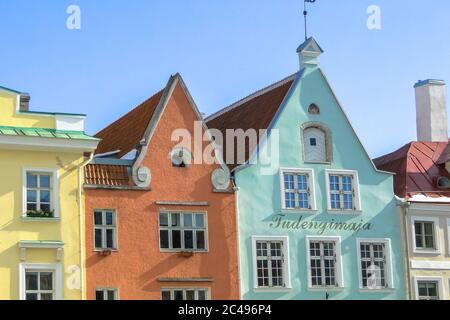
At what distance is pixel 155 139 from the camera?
159ft

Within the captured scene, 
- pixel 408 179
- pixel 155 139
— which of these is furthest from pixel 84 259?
pixel 408 179

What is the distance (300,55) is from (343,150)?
4.54 meters

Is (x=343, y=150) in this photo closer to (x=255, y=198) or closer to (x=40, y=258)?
(x=255, y=198)

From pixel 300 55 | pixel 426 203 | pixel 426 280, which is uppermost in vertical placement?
pixel 300 55

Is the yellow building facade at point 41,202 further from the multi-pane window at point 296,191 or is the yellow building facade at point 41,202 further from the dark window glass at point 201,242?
the multi-pane window at point 296,191

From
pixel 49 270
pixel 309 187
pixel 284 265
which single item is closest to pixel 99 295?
pixel 49 270

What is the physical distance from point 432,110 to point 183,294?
17.6m

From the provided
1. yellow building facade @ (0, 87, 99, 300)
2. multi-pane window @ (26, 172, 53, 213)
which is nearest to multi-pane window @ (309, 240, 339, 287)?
yellow building facade @ (0, 87, 99, 300)

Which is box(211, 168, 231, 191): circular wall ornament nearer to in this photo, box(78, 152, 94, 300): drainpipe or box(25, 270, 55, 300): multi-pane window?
box(78, 152, 94, 300): drainpipe

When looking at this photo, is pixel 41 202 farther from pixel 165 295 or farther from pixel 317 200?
Answer: pixel 317 200

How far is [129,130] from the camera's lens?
52125 millimetres

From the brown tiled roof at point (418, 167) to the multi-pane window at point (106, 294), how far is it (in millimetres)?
14911

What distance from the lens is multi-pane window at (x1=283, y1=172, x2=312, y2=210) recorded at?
50.4 metres

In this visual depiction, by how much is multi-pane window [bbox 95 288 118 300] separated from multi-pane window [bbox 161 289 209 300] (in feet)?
6.54
